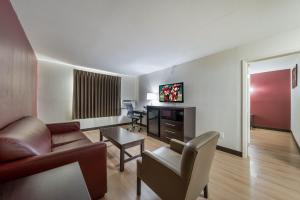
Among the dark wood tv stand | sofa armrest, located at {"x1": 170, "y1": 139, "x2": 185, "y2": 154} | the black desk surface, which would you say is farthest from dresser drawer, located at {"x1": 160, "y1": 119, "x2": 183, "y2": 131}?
the black desk surface

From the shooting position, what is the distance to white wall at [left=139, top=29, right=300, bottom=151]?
2202 mm

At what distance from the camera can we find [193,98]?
3.43 meters

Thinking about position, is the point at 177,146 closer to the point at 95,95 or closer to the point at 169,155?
the point at 169,155

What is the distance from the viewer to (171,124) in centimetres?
333

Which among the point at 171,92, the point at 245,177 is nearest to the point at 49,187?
the point at 245,177

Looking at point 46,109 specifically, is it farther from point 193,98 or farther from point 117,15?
point 193,98

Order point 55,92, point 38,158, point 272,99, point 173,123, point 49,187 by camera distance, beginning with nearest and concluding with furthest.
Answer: point 49,187
point 38,158
point 173,123
point 55,92
point 272,99

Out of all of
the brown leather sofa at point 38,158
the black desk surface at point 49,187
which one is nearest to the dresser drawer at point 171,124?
the brown leather sofa at point 38,158

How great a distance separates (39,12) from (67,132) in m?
2.12

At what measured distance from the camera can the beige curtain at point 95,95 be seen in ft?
13.6

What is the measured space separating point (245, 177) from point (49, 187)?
2382 mm

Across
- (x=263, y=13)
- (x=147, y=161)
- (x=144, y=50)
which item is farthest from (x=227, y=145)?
(x=144, y=50)

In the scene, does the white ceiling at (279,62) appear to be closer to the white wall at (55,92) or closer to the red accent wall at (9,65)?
the red accent wall at (9,65)

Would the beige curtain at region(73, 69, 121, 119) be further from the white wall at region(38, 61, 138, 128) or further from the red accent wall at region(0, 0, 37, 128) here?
the red accent wall at region(0, 0, 37, 128)
